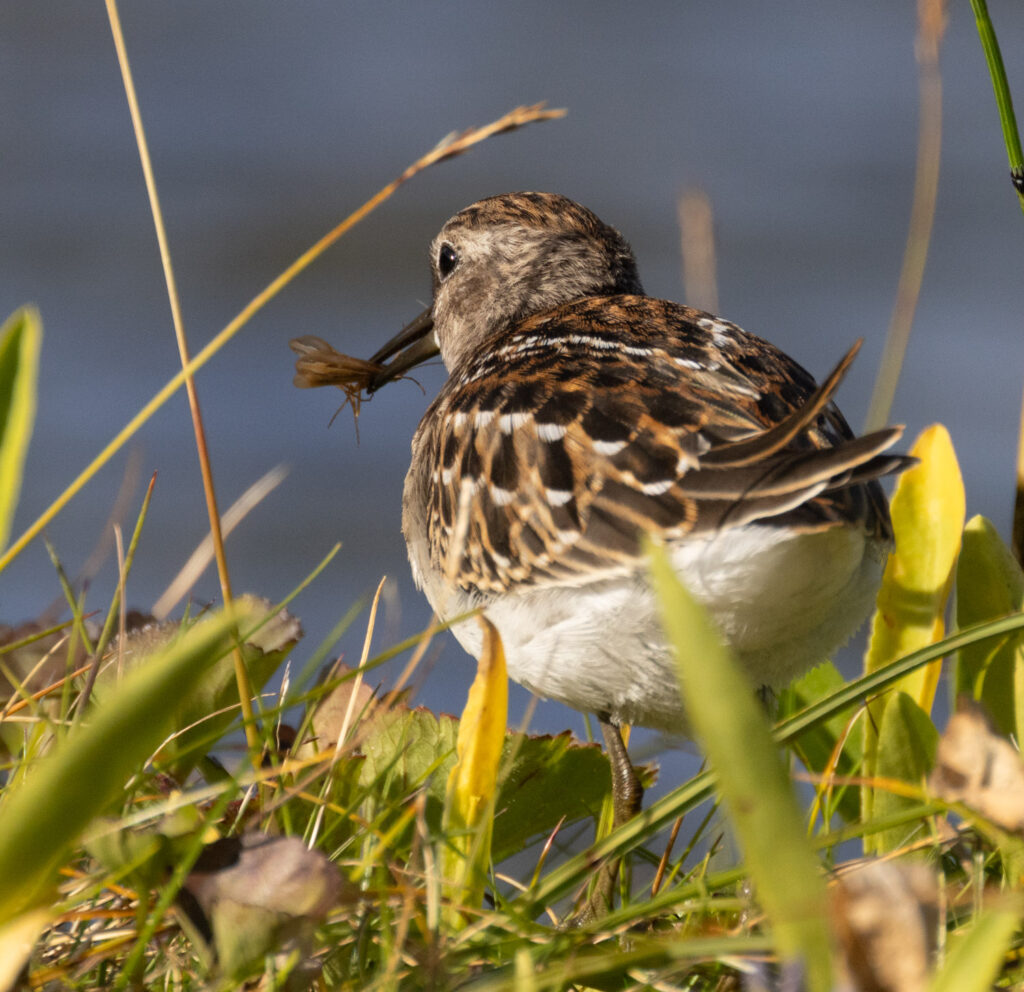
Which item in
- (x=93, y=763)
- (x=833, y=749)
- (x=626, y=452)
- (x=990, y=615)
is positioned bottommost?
(x=833, y=749)

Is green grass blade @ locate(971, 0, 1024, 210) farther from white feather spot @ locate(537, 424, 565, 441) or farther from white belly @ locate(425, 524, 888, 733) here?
white feather spot @ locate(537, 424, 565, 441)

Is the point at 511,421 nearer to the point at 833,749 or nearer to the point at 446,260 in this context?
the point at 833,749

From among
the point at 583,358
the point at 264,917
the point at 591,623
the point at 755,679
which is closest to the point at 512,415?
the point at 583,358

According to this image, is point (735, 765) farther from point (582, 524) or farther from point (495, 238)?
point (495, 238)

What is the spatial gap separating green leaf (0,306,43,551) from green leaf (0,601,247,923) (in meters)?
0.57

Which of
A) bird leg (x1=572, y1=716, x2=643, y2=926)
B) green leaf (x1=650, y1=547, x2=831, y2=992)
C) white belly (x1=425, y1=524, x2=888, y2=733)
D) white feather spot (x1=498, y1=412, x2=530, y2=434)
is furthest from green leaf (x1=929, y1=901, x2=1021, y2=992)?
white feather spot (x1=498, y1=412, x2=530, y2=434)

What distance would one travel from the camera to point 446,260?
12.8ft

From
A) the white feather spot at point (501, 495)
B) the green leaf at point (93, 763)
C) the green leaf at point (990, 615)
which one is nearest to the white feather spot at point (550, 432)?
the white feather spot at point (501, 495)

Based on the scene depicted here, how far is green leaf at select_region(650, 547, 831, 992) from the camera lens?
1.13 metres

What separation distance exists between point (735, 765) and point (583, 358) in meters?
1.69

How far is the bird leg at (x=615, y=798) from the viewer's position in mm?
2322

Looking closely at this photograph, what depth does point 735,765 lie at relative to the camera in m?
1.13

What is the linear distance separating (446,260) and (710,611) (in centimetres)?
192

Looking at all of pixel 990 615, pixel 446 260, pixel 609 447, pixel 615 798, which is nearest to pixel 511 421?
pixel 609 447
